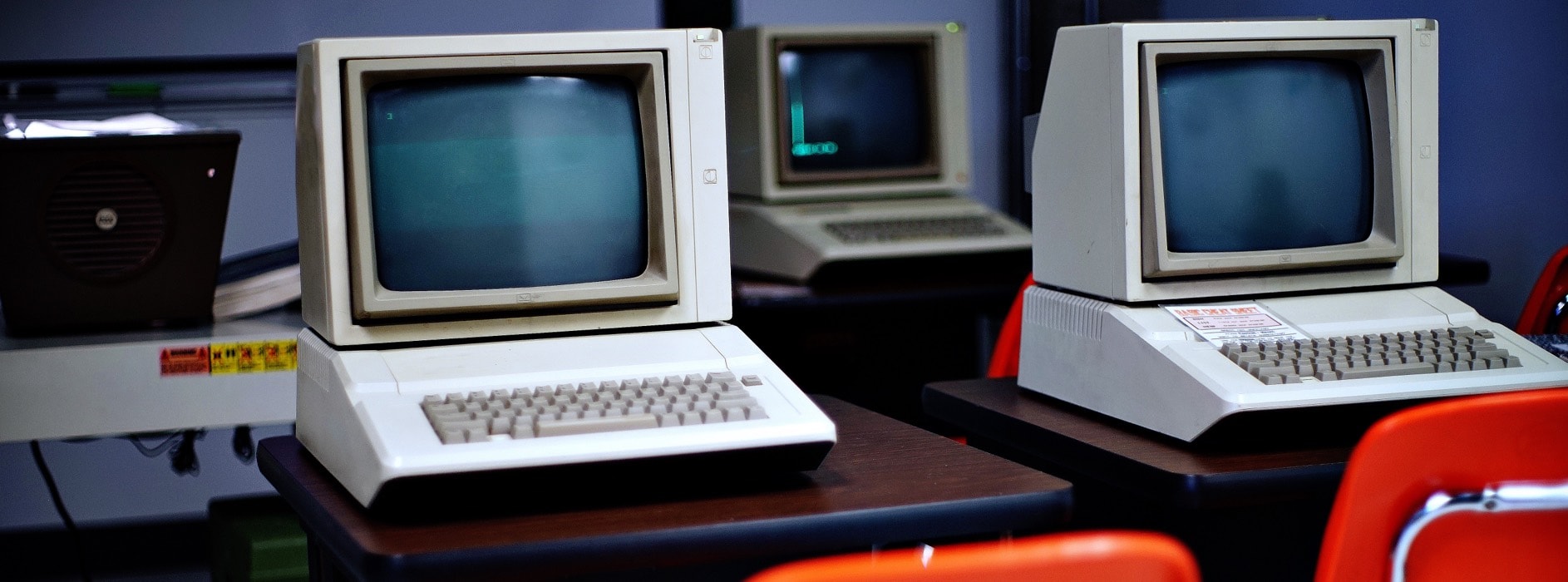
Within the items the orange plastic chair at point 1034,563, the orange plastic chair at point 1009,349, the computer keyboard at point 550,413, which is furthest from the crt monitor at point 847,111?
the orange plastic chair at point 1034,563

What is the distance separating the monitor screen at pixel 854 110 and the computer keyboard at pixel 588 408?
1.67 meters

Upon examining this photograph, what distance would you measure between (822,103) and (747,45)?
0.65 ft

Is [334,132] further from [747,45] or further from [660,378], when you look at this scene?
[747,45]

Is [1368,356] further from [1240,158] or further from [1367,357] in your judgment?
[1240,158]

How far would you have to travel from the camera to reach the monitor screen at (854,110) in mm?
2846

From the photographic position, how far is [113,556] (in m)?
3.27

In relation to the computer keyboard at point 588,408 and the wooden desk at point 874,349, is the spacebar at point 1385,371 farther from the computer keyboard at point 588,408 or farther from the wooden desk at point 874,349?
the wooden desk at point 874,349

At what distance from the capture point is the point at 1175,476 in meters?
1.23

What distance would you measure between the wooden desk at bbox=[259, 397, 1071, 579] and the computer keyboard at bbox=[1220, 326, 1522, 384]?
267mm

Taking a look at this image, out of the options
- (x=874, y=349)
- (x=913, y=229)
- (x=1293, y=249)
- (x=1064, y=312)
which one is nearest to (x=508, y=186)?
(x=1064, y=312)

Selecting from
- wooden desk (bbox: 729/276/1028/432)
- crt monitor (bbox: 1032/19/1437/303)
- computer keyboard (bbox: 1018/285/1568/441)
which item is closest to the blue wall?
crt monitor (bbox: 1032/19/1437/303)

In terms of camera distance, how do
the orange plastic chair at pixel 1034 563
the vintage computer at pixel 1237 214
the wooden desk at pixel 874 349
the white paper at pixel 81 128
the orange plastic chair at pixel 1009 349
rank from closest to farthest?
the orange plastic chair at pixel 1034 563 → the vintage computer at pixel 1237 214 → the white paper at pixel 81 128 → the orange plastic chair at pixel 1009 349 → the wooden desk at pixel 874 349

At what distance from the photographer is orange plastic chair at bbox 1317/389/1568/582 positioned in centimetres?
96

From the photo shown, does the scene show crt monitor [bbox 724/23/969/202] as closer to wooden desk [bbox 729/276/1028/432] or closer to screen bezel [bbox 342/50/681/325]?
wooden desk [bbox 729/276/1028/432]
